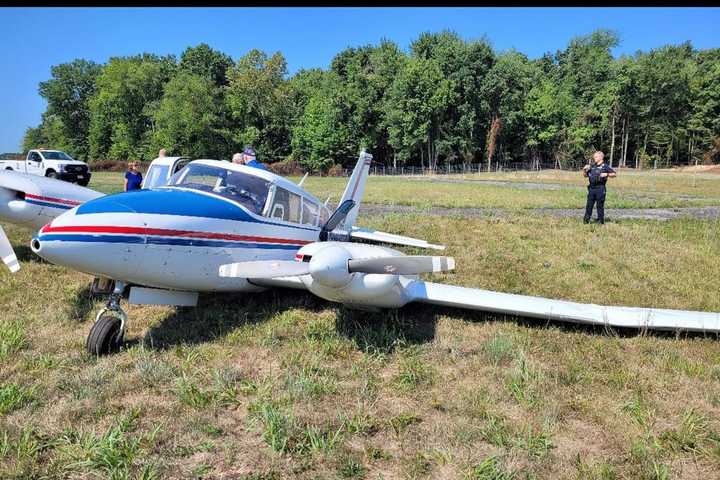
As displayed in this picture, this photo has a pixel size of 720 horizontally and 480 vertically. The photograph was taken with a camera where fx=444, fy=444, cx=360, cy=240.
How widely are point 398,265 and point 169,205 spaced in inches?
113

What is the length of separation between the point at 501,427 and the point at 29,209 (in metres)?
9.51

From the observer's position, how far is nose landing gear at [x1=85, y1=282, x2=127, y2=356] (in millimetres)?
5270

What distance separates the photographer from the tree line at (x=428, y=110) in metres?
68.3

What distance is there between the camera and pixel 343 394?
4.61m

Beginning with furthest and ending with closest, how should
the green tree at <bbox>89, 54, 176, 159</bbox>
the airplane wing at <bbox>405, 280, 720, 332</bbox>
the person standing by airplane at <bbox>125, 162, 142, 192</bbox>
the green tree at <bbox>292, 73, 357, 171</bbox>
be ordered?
the green tree at <bbox>89, 54, 176, 159</bbox> < the green tree at <bbox>292, 73, 357, 171</bbox> < the person standing by airplane at <bbox>125, 162, 142, 192</bbox> < the airplane wing at <bbox>405, 280, 720, 332</bbox>

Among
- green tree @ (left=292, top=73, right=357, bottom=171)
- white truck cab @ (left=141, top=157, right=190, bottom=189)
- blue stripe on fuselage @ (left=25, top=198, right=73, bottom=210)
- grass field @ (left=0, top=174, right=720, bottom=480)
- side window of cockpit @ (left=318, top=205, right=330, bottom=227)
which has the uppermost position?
green tree @ (left=292, top=73, right=357, bottom=171)

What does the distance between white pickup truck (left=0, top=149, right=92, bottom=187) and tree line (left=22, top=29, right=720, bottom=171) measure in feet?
124

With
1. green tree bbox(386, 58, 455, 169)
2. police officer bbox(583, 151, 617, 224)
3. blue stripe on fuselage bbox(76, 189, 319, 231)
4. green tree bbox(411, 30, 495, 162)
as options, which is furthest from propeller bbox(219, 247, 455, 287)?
green tree bbox(411, 30, 495, 162)

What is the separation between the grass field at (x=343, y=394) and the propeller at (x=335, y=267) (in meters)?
1.04

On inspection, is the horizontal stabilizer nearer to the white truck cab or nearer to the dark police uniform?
the white truck cab

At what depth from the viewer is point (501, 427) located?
4.00m

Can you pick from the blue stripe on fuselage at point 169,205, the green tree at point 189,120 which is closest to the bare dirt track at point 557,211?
the blue stripe on fuselage at point 169,205

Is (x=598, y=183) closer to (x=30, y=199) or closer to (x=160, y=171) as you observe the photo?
(x=160, y=171)

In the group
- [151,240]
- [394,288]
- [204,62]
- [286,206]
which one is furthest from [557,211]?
[204,62]
